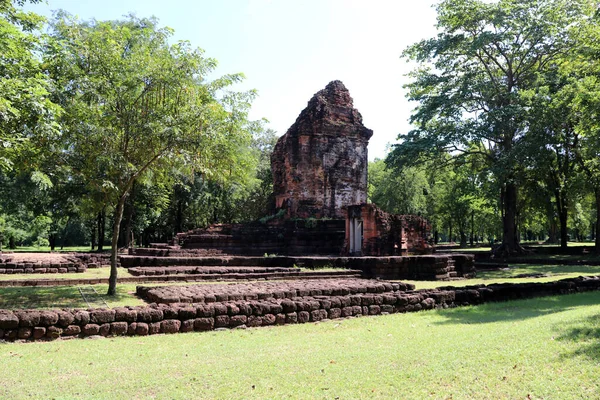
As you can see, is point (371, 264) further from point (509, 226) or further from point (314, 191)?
point (509, 226)

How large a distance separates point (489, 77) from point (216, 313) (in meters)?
27.0

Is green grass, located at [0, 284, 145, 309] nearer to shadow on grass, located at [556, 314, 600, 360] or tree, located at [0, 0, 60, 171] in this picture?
tree, located at [0, 0, 60, 171]

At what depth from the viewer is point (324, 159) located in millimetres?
26250

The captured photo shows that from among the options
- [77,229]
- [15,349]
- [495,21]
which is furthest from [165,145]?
[77,229]

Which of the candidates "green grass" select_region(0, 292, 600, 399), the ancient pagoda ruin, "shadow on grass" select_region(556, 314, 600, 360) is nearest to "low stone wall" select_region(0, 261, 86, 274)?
the ancient pagoda ruin

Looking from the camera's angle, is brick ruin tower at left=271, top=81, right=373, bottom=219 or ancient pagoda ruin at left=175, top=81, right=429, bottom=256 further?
brick ruin tower at left=271, top=81, right=373, bottom=219

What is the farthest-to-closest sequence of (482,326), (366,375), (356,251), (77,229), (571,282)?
(77,229)
(356,251)
(571,282)
(482,326)
(366,375)

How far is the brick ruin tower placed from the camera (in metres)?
26.1

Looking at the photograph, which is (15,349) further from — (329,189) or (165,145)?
(329,189)

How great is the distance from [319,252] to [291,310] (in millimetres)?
14737

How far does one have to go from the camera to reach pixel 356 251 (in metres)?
21.2

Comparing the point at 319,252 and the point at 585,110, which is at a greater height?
the point at 585,110

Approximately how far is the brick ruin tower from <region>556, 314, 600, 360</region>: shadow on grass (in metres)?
18.7

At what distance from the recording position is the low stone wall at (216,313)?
687 cm
